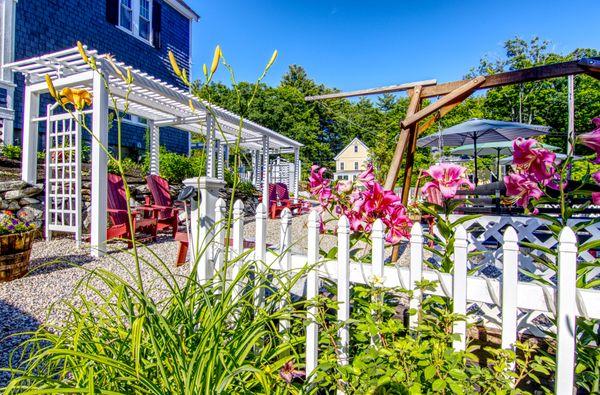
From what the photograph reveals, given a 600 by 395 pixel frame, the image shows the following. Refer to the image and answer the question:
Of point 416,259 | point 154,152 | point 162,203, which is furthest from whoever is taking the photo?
point 154,152

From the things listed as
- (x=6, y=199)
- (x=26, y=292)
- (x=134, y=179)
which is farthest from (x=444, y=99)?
(x=134, y=179)

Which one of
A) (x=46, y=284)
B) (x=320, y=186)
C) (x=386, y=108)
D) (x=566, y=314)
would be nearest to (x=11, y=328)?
(x=46, y=284)

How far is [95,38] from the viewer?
9.20 m

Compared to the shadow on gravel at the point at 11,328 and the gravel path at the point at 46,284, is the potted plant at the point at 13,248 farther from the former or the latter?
the shadow on gravel at the point at 11,328

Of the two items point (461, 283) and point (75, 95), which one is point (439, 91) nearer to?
point (461, 283)

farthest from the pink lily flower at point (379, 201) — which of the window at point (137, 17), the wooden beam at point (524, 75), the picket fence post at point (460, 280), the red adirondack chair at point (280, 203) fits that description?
the window at point (137, 17)

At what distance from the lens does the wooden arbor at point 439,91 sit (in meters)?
1.68

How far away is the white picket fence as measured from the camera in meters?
1.00

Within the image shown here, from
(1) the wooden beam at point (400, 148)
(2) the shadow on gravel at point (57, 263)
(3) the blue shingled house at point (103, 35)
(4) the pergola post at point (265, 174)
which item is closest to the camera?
(1) the wooden beam at point (400, 148)

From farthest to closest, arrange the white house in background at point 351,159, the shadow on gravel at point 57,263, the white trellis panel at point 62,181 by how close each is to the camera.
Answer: the white house in background at point 351,159, the white trellis panel at point 62,181, the shadow on gravel at point 57,263

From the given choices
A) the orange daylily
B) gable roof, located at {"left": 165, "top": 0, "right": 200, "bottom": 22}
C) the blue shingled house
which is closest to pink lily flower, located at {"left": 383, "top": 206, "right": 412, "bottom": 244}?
the orange daylily

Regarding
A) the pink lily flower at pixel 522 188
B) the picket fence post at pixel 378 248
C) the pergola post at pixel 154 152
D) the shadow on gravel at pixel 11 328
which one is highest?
the pergola post at pixel 154 152

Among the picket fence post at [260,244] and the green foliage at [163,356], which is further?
the picket fence post at [260,244]

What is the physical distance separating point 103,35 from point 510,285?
11.2 metres
